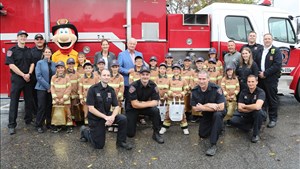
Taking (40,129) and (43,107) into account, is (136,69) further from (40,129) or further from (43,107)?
(40,129)

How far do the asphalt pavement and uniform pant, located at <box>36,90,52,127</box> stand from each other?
0.25 metres

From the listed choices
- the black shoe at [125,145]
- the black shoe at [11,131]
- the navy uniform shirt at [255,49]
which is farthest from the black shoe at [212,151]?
the black shoe at [11,131]

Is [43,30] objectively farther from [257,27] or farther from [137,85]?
[257,27]

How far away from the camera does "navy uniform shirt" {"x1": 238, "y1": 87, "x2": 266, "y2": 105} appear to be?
4887 millimetres

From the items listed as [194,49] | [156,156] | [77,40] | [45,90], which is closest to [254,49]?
[194,49]

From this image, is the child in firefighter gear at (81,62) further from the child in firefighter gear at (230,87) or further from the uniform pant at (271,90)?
the uniform pant at (271,90)

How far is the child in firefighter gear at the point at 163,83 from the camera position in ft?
18.1

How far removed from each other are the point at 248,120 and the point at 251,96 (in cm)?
48

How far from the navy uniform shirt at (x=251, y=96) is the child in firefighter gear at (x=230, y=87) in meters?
0.49

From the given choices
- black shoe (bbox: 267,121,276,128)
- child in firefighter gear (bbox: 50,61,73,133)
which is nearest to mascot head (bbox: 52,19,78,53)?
child in firefighter gear (bbox: 50,61,73,133)

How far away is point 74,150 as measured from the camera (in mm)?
4617

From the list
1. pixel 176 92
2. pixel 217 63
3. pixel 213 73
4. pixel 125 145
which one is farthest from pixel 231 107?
pixel 125 145

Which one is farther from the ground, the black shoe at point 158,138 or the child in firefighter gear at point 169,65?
the child in firefighter gear at point 169,65

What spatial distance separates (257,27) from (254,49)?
1.48 metres
